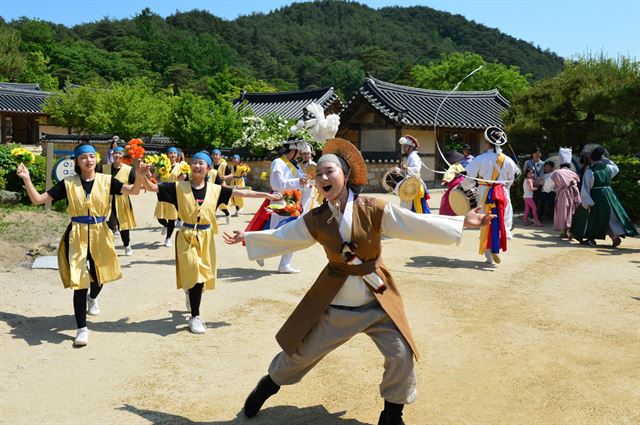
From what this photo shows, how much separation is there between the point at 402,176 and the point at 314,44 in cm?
9273

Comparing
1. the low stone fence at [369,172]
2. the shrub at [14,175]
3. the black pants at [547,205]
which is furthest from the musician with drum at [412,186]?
the low stone fence at [369,172]

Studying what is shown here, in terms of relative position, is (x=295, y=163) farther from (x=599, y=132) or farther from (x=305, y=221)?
(x=599, y=132)

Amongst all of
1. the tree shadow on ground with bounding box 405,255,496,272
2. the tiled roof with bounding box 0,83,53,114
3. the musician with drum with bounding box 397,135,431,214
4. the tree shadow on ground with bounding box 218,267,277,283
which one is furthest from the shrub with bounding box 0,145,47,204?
Answer: the tiled roof with bounding box 0,83,53,114

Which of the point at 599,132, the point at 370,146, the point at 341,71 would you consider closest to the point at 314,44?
the point at 341,71

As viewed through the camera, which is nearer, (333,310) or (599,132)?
(333,310)

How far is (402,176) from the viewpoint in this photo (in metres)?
10.4

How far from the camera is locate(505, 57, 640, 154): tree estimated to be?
50.9ft

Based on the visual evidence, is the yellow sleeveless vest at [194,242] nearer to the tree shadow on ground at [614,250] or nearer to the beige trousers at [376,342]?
the beige trousers at [376,342]

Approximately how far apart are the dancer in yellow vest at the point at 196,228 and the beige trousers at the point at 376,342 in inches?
85.1

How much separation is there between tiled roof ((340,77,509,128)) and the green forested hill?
23.6 metres

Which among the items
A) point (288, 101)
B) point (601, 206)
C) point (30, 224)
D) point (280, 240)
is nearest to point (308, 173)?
point (280, 240)

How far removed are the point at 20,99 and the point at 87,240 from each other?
106ft

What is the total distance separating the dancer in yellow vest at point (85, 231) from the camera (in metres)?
5.44

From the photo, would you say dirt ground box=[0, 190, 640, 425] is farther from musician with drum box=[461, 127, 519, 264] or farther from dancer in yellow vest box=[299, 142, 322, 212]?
dancer in yellow vest box=[299, 142, 322, 212]
